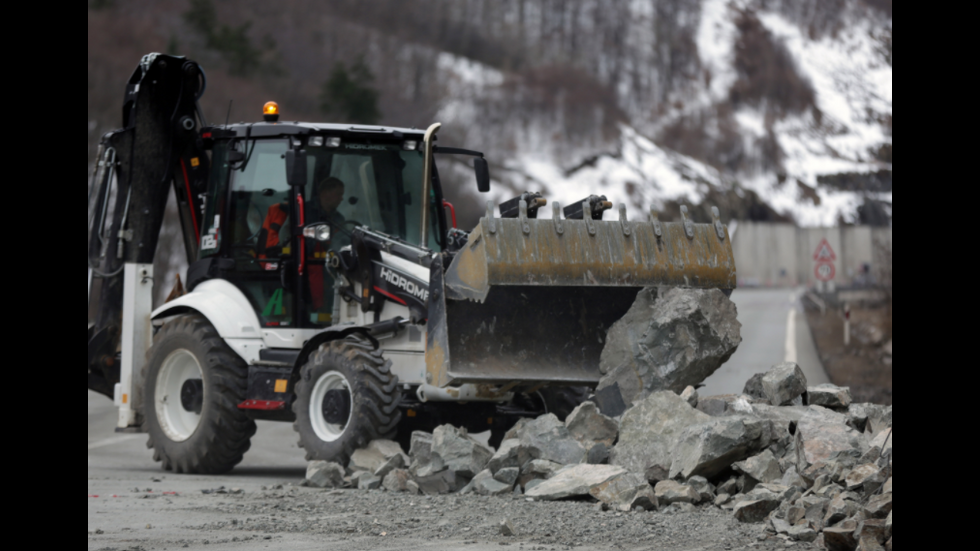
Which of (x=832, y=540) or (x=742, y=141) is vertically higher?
(x=742, y=141)

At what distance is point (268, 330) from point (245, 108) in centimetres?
3970

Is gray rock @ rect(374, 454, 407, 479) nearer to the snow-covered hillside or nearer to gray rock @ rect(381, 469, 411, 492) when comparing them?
gray rock @ rect(381, 469, 411, 492)

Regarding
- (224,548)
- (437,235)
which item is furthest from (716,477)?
(437,235)

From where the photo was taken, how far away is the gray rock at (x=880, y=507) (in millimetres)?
5648

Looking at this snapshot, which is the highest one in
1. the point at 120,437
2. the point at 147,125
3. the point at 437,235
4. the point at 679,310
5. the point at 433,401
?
the point at 147,125

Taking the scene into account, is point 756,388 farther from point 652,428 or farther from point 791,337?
point 791,337

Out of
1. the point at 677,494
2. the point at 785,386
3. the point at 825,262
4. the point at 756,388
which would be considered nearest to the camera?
the point at 677,494

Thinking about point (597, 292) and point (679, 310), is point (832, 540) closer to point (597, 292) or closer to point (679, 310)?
point (679, 310)

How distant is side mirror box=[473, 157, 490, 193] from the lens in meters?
10.4

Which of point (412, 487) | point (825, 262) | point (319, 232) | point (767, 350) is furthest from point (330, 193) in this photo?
point (825, 262)

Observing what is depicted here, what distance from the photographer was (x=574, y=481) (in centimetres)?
752

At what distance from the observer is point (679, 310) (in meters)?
8.84

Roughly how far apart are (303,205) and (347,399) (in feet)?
6.19

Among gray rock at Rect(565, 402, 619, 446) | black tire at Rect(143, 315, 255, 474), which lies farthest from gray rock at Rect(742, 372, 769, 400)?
black tire at Rect(143, 315, 255, 474)
